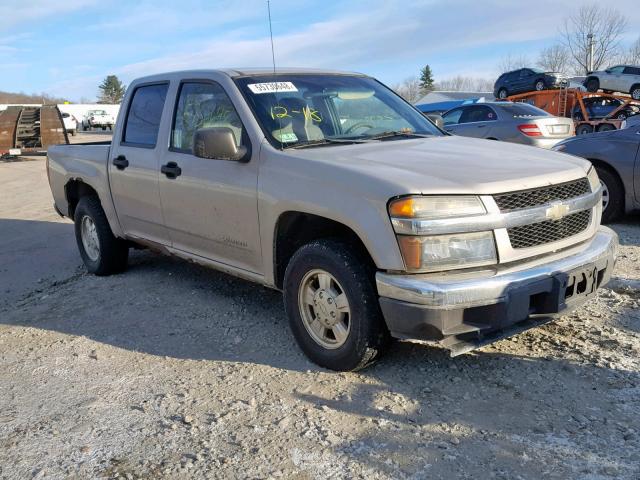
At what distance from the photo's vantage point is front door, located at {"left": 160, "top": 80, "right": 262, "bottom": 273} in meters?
4.05

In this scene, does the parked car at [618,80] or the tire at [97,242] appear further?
the parked car at [618,80]

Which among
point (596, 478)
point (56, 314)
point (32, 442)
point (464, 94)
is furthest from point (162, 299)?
point (464, 94)

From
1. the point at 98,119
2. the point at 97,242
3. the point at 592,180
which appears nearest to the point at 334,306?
the point at 592,180

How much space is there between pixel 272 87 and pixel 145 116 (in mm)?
1514

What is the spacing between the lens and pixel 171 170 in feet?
15.3

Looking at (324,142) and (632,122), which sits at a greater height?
(324,142)

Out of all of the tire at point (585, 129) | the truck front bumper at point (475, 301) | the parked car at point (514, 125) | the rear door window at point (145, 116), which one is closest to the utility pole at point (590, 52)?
the tire at point (585, 129)

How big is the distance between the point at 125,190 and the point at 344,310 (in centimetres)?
276

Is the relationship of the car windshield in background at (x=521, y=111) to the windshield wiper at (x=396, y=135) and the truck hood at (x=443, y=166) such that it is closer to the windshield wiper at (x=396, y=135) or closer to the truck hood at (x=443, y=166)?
the windshield wiper at (x=396, y=135)

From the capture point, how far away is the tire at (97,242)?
5992 millimetres

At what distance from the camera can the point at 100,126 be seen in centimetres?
4866

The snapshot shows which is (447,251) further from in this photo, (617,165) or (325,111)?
(617,165)

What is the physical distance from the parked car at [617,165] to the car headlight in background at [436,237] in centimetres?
445

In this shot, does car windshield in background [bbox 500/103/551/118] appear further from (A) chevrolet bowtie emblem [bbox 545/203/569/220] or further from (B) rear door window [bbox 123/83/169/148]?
(A) chevrolet bowtie emblem [bbox 545/203/569/220]
